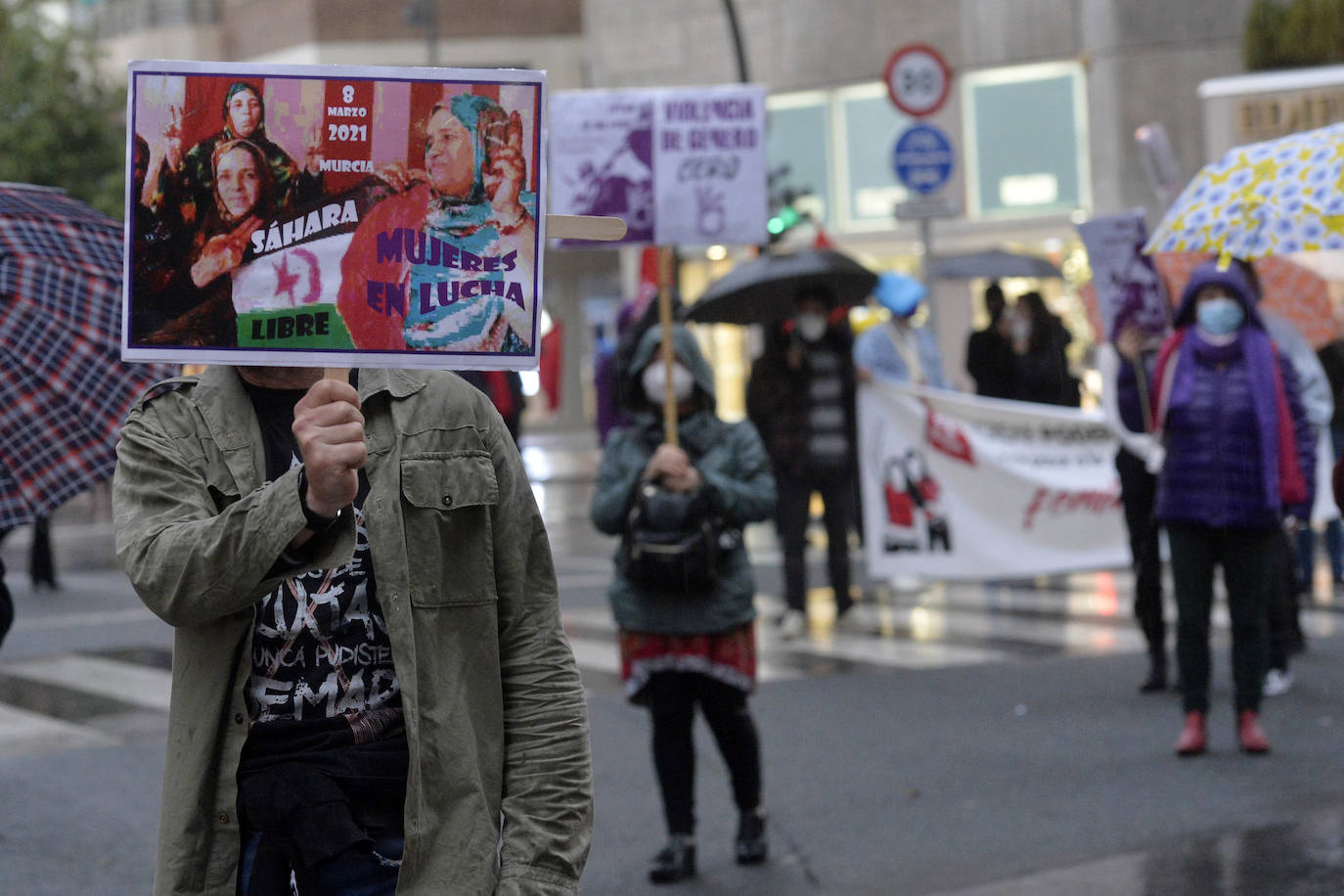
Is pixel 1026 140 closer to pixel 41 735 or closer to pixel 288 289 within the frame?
pixel 41 735

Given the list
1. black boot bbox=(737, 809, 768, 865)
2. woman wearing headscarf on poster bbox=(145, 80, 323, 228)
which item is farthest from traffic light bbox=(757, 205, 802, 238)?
woman wearing headscarf on poster bbox=(145, 80, 323, 228)

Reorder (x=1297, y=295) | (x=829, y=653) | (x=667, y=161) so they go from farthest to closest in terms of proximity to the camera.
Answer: (x=1297, y=295), (x=829, y=653), (x=667, y=161)

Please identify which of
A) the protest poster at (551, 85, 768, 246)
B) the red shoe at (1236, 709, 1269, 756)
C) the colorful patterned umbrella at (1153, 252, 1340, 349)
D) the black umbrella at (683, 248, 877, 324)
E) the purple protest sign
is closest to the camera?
the red shoe at (1236, 709, 1269, 756)

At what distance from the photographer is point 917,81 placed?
52.2 feet

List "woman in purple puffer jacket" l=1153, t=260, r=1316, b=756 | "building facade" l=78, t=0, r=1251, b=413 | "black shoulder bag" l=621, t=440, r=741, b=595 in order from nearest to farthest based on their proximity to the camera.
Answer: "black shoulder bag" l=621, t=440, r=741, b=595 < "woman in purple puffer jacket" l=1153, t=260, r=1316, b=756 < "building facade" l=78, t=0, r=1251, b=413

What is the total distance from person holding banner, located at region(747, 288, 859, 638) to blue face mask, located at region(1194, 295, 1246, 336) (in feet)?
12.8

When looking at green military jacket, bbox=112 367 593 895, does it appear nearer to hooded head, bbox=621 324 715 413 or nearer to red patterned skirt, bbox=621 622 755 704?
red patterned skirt, bbox=621 622 755 704

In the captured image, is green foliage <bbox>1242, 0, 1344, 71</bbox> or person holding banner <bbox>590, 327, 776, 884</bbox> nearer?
person holding banner <bbox>590, 327, 776, 884</bbox>

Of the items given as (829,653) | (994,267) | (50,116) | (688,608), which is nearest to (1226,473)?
(688,608)

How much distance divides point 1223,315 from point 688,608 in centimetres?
280

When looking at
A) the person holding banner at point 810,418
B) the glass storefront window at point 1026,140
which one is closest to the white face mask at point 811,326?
the person holding banner at point 810,418

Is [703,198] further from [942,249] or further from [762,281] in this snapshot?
[942,249]

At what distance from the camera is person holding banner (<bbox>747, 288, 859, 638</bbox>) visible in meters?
11.3

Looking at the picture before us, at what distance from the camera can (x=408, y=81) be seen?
8.97 ft
